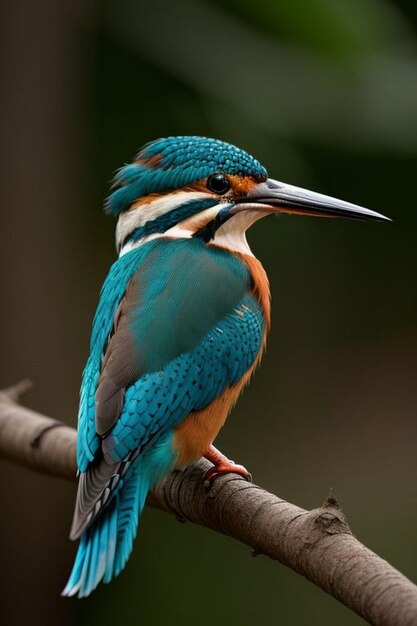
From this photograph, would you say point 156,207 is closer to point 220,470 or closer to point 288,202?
point 288,202

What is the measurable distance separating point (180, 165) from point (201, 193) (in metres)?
0.08

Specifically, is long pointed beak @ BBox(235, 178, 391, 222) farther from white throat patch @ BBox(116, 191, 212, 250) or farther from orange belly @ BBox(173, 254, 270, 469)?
orange belly @ BBox(173, 254, 270, 469)

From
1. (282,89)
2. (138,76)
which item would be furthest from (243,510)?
(138,76)

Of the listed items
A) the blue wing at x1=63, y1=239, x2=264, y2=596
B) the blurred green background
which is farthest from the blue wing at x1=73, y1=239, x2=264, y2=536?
the blurred green background

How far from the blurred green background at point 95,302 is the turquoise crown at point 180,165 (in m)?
0.75

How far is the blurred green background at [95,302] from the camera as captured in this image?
3688 millimetres

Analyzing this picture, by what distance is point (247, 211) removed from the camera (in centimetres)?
233

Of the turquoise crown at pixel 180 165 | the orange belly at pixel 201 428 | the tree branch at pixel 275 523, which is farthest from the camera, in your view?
the turquoise crown at pixel 180 165

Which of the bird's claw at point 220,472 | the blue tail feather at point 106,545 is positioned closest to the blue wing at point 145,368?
the blue tail feather at point 106,545

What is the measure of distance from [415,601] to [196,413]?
82 centimetres

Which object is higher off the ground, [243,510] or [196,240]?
[196,240]

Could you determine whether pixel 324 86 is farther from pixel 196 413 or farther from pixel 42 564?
pixel 42 564

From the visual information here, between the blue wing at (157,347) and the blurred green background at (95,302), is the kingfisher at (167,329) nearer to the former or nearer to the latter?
the blue wing at (157,347)

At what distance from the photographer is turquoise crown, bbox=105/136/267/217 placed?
2.29m
